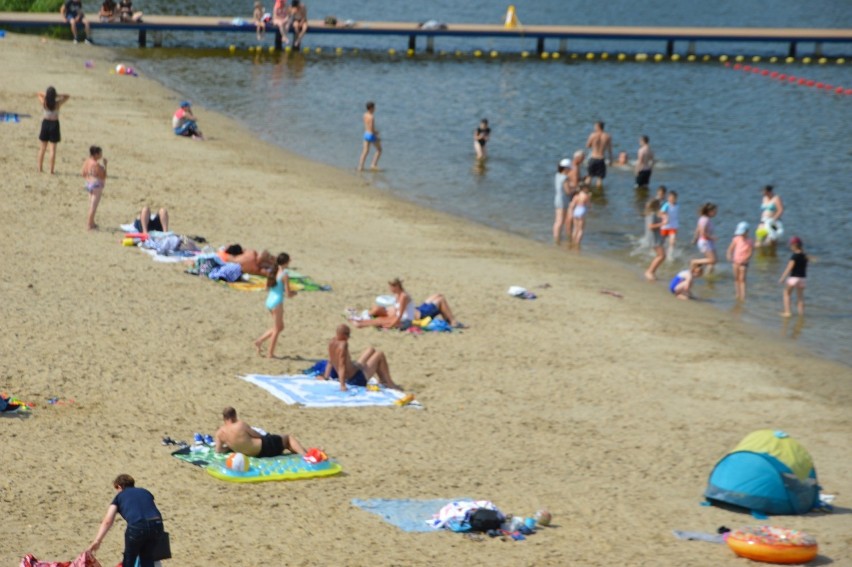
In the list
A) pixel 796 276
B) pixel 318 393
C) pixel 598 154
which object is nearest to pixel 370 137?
pixel 598 154

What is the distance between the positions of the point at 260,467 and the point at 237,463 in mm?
253

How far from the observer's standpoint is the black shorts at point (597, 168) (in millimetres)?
27422

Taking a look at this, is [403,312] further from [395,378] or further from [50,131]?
[50,131]

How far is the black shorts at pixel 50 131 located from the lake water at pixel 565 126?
24.0 ft

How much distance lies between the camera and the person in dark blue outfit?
9078mm

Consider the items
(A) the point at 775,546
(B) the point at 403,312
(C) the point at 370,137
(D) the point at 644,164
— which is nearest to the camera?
(A) the point at 775,546

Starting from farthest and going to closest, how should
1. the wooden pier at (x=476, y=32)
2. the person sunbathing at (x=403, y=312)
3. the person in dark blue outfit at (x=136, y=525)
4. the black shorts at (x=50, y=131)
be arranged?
the wooden pier at (x=476, y=32), the black shorts at (x=50, y=131), the person sunbathing at (x=403, y=312), the person in dark blue outfit at (x=136, y=525)

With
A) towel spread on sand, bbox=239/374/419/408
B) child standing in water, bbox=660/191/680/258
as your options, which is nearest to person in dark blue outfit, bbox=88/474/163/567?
towel spread on sand, bbox=239/374/419/408

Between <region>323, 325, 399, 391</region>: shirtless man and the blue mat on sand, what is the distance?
303cm

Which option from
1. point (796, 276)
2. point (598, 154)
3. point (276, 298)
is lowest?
point (796, 276)

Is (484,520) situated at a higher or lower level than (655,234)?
lower

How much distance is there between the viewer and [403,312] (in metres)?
16.8

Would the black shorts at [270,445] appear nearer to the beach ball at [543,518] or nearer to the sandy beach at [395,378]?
the sandy beach at [395,378]

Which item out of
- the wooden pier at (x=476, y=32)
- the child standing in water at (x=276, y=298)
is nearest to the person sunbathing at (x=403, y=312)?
the child standing in water at (x=276, y=298)
